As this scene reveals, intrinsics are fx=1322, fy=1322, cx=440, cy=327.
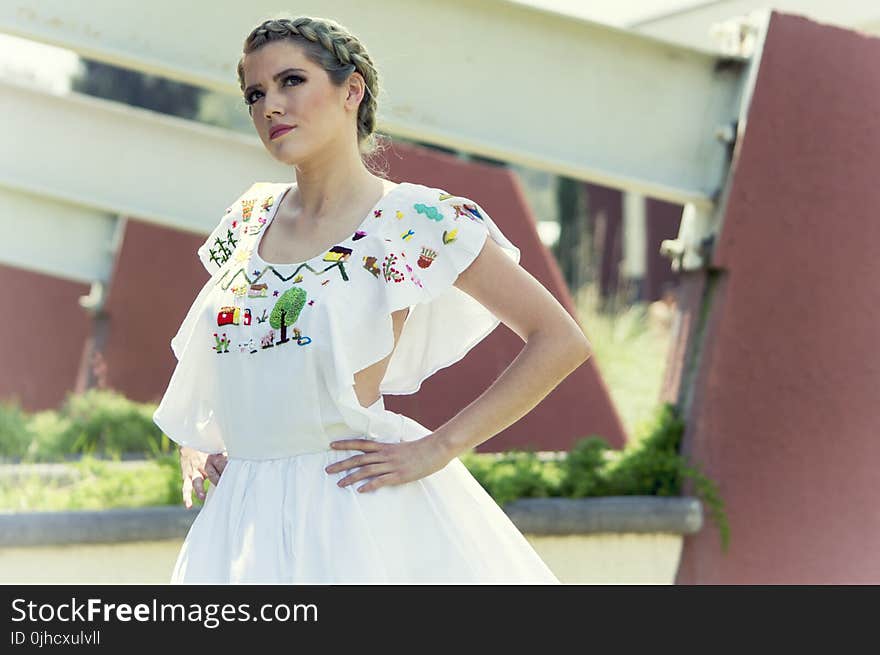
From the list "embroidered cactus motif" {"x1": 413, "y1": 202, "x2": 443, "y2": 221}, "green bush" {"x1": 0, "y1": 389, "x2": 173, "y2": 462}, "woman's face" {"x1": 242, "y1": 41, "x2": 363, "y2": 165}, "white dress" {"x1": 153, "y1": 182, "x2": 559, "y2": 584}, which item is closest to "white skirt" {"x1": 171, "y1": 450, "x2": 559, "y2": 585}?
"white dress" {"x1": 153, "y1": 182, "x2": 559, "y2": 584}

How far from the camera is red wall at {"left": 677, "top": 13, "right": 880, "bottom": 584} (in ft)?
18.5

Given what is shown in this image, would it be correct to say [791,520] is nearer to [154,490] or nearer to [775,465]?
[775,465]

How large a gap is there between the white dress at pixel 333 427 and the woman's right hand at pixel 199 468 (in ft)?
0.45

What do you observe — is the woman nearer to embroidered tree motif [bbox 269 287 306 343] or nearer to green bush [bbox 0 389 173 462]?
embroidered tree motif [bbox 269 287 306 343]

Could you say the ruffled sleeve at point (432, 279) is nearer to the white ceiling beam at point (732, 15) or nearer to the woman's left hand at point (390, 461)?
the woman's left hand at point (390, 461)

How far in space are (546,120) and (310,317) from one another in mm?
3369

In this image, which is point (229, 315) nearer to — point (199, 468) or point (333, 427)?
point (333, 427)

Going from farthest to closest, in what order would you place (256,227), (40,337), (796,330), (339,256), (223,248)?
(40,337)
(796,330)
(223,248)
(256,227)
(339,256)

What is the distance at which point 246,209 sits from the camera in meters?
3.23

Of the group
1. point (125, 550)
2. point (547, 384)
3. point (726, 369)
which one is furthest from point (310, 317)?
point (726, 369)

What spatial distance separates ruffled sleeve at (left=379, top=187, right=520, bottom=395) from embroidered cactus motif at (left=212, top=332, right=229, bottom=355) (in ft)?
1.18

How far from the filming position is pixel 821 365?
5.65m

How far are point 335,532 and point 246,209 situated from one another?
89 cm

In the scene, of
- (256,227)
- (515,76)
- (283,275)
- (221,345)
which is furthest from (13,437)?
(283,275)
